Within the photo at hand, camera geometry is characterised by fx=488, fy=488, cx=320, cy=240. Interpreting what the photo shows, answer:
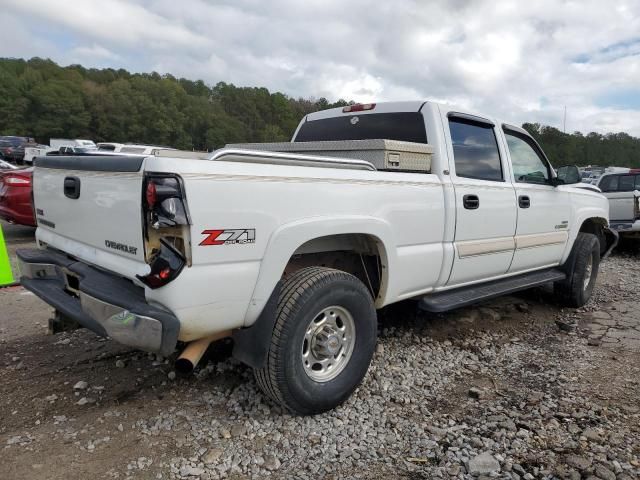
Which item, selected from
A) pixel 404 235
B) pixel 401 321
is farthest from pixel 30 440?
pixel 401 321

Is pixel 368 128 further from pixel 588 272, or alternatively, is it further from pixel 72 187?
pixel 588 272

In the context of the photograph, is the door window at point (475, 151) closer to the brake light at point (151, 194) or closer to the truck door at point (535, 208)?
the truck door at point (535, 208)

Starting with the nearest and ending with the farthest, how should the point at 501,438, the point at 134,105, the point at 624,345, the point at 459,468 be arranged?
1. the point at 459,468
2. the point at 501,438
3. the point at 624,345
4. the point at 134,105

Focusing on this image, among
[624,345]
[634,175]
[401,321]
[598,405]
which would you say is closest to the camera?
[598,405]

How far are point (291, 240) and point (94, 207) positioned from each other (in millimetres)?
1087

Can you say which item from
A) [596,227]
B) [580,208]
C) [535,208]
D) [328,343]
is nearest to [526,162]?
[535,208]

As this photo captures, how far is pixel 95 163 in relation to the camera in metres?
2.57

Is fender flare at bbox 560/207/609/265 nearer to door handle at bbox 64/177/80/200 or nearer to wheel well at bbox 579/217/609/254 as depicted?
wheel well at bbox 579/217/609/254

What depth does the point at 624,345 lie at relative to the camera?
4348 millimetres

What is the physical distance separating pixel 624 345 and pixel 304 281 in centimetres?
330

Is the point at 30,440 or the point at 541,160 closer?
the point at 30,440

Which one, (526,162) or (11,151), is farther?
(11,151)

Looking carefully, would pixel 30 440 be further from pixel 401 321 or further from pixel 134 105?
pixel 134 105

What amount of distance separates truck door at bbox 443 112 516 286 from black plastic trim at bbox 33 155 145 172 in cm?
233
